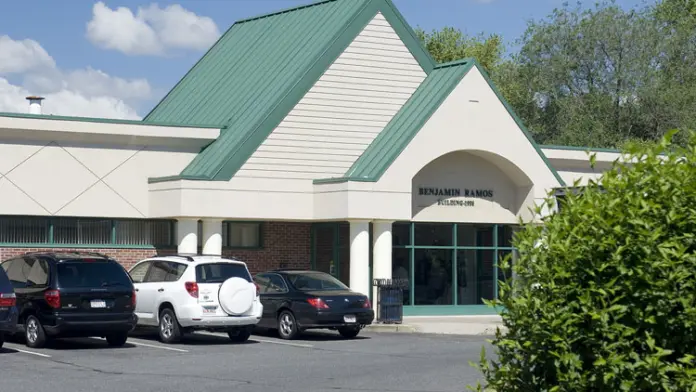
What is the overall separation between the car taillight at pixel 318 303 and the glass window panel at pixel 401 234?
833 cm

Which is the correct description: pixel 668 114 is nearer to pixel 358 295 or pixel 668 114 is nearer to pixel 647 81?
pixel 647 81

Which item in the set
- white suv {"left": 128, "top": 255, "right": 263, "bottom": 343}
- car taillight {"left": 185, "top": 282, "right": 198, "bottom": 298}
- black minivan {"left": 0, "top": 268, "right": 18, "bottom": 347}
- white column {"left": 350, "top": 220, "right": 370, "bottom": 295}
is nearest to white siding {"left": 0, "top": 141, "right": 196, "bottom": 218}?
white column {"left": 350, "top": 220, "right": 370, "bottom": 295}

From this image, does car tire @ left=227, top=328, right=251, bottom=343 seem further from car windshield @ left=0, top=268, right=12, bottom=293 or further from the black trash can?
the black trash can

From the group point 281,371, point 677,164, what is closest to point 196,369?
point 281,371

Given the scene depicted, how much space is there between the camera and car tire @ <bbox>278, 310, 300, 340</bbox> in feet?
83.5

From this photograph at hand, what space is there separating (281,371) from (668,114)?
4141cm

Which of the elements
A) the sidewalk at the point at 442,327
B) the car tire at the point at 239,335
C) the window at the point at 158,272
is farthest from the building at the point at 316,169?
the car tire at the point at 239,335

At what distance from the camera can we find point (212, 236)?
1204 inches

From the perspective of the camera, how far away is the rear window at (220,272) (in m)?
23.8

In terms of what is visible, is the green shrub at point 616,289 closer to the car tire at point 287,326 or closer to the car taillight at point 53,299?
Answer: the car taillight at point 53,299

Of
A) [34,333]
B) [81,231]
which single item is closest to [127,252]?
[81,231]

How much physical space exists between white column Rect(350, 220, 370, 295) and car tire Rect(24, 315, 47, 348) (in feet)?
35.1

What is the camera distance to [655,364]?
8.26 m

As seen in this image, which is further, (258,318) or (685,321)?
(258,318)
